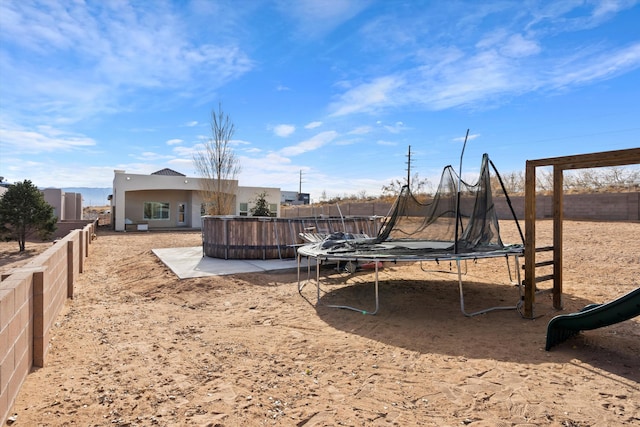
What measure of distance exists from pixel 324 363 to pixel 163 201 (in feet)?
78.5

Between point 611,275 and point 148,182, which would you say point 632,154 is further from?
point 148,182

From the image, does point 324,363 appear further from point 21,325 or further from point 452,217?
point 452,217

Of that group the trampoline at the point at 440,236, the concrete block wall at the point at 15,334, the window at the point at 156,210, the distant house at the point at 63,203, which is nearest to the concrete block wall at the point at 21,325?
the concrete block wall at the point at 15,334

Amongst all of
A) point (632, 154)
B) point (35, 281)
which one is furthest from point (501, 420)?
point (35, 281)

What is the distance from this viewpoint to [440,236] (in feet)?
23.0

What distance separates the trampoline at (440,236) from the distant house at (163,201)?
16.4 m

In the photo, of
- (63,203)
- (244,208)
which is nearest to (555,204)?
(244,208)

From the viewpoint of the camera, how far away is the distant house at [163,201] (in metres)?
21.8

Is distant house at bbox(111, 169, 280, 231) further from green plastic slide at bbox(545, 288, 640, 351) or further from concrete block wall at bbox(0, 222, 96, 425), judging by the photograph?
green plastic slide at bbox(545, 288, 640, 351)

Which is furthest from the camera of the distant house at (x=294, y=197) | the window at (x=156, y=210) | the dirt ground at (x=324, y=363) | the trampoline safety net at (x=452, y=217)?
the distant house at (x=294, y=197)

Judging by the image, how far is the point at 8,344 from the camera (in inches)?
104

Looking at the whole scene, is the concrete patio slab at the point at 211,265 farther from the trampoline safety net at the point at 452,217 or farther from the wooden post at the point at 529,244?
the wooden post at the point at 529,244

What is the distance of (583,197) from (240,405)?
1885cm

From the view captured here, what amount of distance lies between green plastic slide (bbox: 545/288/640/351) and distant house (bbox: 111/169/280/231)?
2030cm
